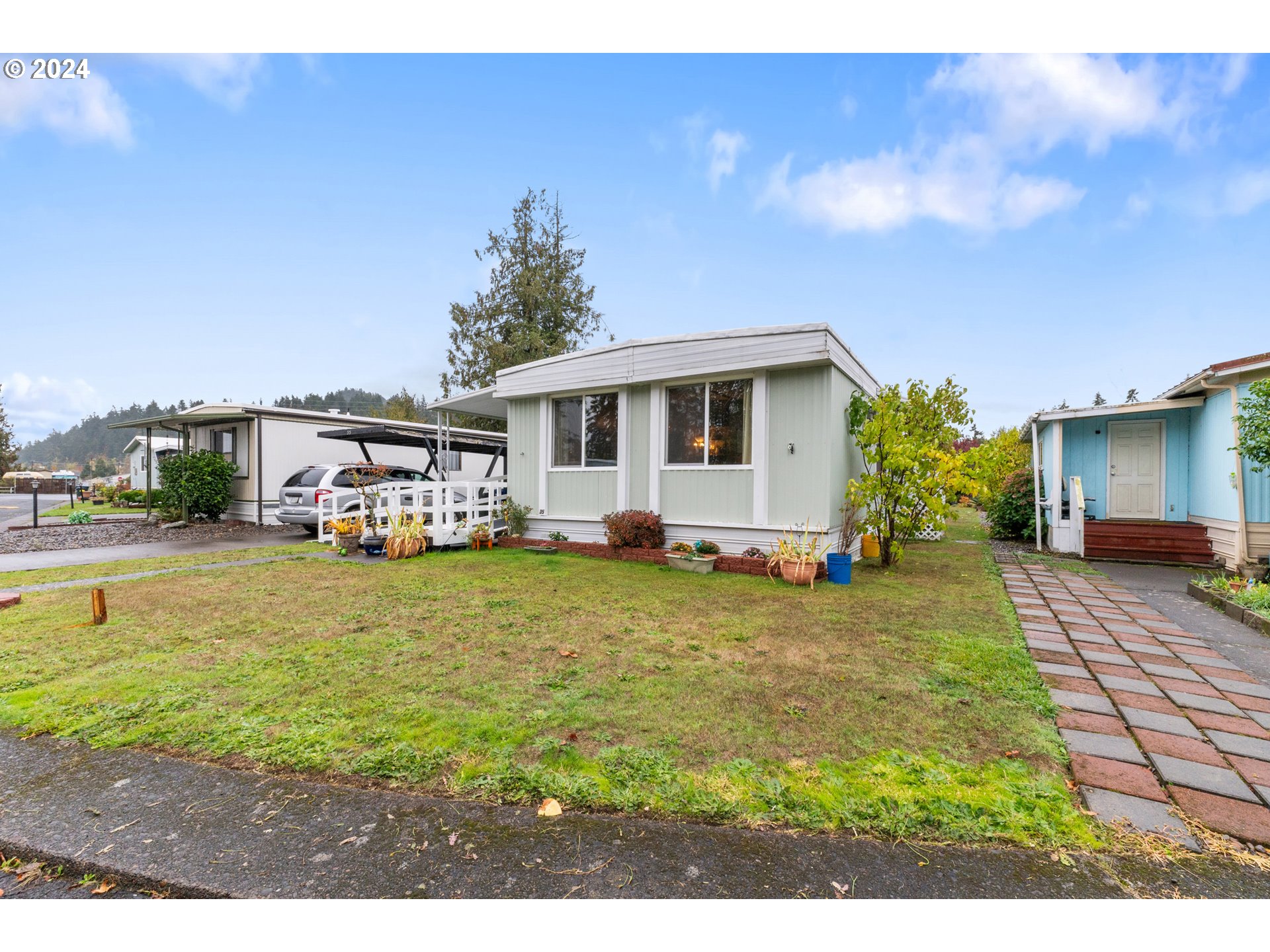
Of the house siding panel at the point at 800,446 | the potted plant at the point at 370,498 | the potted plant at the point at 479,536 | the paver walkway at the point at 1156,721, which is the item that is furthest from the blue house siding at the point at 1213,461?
the potted plant at the point at 370,498

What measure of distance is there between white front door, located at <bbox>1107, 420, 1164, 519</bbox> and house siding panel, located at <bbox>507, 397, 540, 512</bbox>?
37.7ft

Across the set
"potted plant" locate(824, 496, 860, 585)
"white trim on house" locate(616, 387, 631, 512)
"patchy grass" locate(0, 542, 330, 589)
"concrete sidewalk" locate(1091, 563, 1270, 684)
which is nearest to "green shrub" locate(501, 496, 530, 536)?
"white trim on house" locate(616, 387, 631, 512)

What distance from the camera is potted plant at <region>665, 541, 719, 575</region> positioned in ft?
25.0

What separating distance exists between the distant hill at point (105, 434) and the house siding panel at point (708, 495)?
2217 inches

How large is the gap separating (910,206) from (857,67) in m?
10.1

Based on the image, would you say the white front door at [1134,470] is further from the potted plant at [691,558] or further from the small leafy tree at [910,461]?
the potted plant at [691,558]

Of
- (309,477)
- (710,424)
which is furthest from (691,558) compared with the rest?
(309,477)

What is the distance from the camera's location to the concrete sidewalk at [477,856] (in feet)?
5.55

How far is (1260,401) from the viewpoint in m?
6.62

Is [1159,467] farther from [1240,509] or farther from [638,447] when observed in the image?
[638,447]

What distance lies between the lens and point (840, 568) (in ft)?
22.9

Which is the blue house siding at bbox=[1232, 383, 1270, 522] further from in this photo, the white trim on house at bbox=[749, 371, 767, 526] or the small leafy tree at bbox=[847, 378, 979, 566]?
the white trim on house at bbox=[749, 371, 767, 526]

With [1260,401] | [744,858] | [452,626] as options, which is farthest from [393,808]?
[1260,401]

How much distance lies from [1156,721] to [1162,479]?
409 inches
